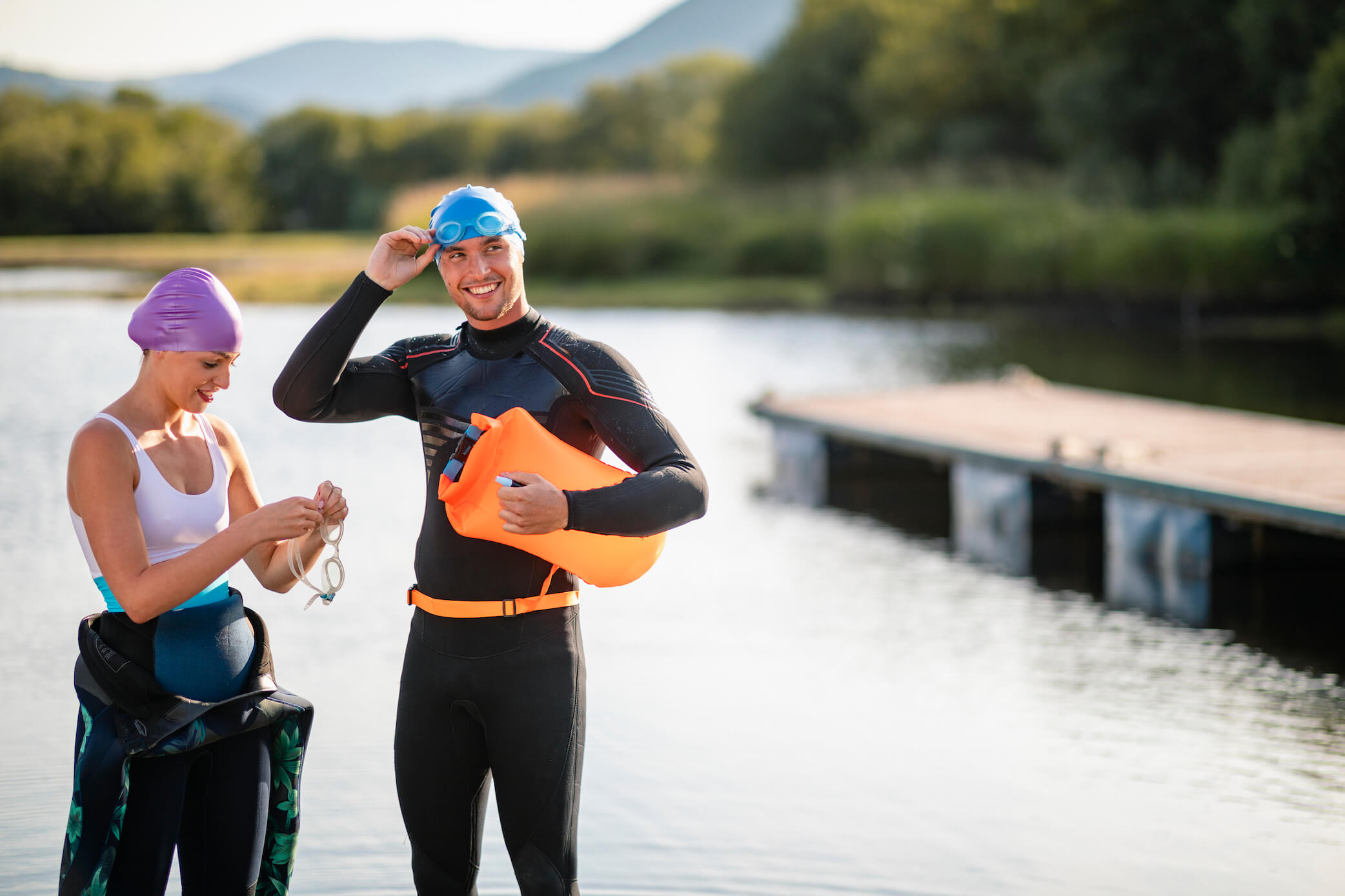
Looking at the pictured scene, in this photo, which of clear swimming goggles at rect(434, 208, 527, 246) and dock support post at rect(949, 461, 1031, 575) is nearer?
clear swimming goggles at rect(434, 208, 527, 246)

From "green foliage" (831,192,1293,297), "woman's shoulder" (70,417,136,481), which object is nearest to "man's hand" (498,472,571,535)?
"woman's shoulder" (70,417,136,481)

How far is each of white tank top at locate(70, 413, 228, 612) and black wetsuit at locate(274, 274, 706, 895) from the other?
0.30 m

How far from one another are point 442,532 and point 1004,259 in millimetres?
30358

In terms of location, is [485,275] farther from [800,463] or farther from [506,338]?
[800,463]

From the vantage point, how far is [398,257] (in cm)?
319

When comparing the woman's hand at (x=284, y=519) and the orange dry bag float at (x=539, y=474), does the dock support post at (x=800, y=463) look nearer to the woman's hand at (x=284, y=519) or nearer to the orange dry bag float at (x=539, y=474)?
the orange dry bag float at (x=539, y=474)

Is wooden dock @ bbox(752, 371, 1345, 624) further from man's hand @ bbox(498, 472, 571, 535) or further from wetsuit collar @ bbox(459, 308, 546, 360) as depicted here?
man's hand @ bbox(498, 472, 571, 535)

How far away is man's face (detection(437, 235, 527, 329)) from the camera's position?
3180mm

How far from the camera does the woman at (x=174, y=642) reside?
9.21 ft

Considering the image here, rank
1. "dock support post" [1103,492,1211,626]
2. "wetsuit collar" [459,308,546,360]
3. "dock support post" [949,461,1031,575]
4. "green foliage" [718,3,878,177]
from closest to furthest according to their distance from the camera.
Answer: "wetsuit collar" [459,308,546,360] → "dock support post" [1103,492,1211,626] → "dock support post" [949,461,1031,575] → "green foliage" [718,3,878,177]

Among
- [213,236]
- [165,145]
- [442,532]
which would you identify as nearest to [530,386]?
[442,532]

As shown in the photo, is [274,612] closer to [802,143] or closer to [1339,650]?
[1339,650]

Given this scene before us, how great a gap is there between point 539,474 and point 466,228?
0.55 meters

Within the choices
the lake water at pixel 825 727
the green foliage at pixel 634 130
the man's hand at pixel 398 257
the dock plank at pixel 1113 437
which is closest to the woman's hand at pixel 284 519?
the man's hand at pixel 398 257
